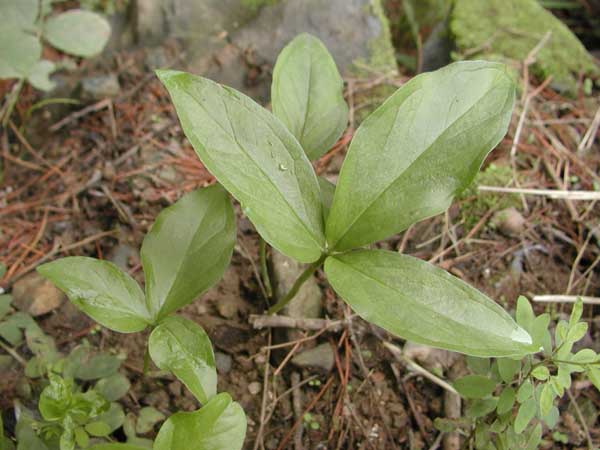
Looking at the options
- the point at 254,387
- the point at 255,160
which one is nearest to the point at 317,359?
the point at 254,387

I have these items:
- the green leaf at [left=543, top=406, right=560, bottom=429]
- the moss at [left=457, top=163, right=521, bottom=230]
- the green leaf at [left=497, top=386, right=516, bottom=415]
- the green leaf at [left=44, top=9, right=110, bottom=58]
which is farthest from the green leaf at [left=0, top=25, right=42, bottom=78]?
the green leaf at [left=543, top=406, right=560, bottom=429]

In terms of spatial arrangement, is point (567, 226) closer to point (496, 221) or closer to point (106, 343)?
point (496, 221)

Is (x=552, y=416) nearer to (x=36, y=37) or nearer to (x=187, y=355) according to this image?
(x=187, y=355)

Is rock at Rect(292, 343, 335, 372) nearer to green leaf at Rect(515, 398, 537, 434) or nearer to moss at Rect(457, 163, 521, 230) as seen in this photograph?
green leaf at Rect(515, 398, 537, 434)

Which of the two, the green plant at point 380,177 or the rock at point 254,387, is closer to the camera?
the green plant at point 380,177

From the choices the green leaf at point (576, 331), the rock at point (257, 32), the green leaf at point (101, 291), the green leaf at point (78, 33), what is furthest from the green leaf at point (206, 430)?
the green leaf at point (78, 33)

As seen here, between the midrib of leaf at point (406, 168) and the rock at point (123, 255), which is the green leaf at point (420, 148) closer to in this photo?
the midrib of leaf at point (406, 168)
